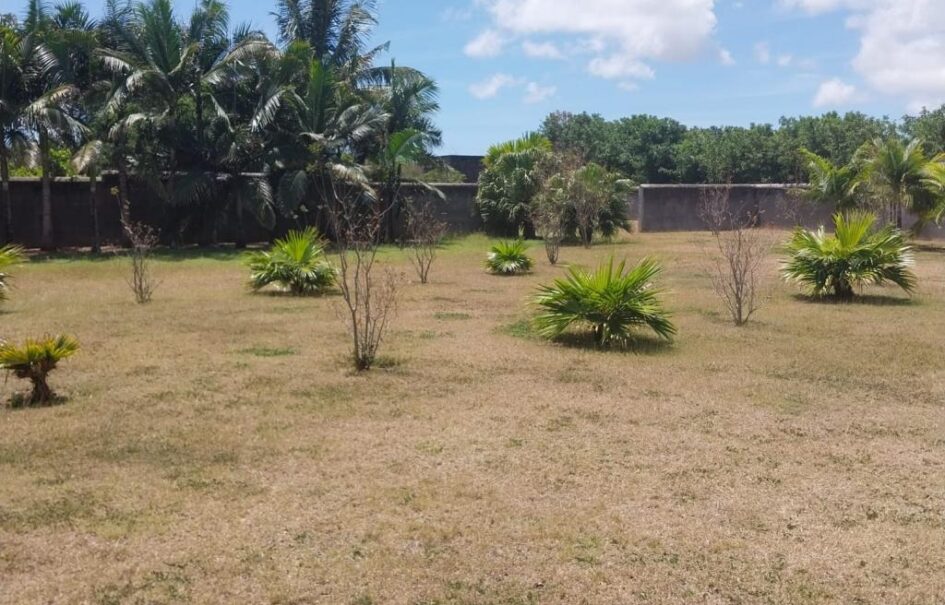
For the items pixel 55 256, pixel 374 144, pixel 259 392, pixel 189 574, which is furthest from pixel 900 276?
pixel 55 256

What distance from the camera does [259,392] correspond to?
7.69m

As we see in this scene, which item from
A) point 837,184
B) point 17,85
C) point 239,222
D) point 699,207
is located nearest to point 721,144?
point 699,207

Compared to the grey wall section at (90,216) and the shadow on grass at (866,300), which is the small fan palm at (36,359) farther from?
the grey wall section at (90,216)

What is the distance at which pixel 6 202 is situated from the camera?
21031 mm

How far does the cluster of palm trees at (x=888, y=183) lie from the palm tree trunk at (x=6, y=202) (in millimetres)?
19638

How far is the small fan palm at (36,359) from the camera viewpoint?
687 centimetres

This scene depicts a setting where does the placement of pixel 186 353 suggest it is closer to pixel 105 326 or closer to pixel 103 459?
pixel 105 326

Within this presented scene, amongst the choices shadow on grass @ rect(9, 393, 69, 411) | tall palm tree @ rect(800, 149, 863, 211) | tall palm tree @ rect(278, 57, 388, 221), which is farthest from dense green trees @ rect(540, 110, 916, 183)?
shadow on grass @ rect(9, 393, 69, 411)

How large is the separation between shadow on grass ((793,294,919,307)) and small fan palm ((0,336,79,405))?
10082 millimetres

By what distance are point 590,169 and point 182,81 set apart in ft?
34.5

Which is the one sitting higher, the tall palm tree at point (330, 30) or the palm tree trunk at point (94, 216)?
the tall palm tree at point (330, 30)

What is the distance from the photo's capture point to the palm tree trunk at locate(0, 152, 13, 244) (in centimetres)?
2043

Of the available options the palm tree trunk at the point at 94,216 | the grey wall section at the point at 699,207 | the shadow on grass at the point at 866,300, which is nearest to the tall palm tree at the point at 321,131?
the palm tree trunk at the point at 94,216

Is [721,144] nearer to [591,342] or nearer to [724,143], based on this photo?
[724,143]
